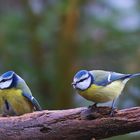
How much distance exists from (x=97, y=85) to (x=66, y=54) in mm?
1185

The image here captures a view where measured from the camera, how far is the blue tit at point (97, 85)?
1924mm

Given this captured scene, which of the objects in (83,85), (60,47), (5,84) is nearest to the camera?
(83,85)

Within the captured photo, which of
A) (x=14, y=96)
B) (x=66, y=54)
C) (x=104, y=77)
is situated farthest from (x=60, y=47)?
(x=104, y=77)

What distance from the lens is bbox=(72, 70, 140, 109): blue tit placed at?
1.92m

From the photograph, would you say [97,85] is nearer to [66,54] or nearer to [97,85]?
[97,85]

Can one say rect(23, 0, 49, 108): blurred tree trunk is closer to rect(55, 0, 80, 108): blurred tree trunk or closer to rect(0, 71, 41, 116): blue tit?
rect(55, 0, 80, 108): blurred tree trunk

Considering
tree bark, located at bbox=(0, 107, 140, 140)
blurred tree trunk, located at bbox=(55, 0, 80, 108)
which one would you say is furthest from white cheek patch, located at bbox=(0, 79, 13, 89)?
blurred tree trunk, located at bbox=(55, 0, 80, 108)

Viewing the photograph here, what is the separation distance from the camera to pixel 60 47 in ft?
10.2

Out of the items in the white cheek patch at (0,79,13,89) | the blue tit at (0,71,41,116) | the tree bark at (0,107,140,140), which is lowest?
the tree bark at (0,107,140,140)

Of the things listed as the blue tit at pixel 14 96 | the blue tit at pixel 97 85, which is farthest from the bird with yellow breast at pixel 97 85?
the blue tit at pixel 14 96

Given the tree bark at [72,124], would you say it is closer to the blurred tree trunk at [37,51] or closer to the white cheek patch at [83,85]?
the white cheek patch at [83,85]

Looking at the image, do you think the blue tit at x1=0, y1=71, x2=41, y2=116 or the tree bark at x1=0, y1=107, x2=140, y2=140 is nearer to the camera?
the tree bark at x1=0, y1=107, x2=140, y2=140

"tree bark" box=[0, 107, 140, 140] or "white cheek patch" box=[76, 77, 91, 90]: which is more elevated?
"white cheek patch" box=[76, 77, 91, 90]

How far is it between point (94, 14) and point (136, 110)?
151 centimetres
